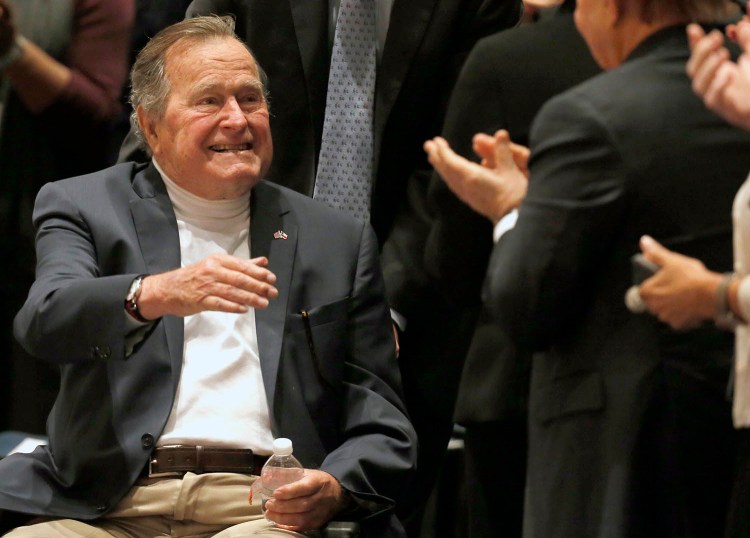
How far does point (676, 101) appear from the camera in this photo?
6.59 ft

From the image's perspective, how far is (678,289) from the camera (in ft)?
6.31

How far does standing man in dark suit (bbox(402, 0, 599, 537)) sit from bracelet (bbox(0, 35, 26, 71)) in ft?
4.89

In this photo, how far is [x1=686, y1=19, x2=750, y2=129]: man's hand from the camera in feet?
6.23

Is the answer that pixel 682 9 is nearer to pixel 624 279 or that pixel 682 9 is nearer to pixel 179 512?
pixel 624 279

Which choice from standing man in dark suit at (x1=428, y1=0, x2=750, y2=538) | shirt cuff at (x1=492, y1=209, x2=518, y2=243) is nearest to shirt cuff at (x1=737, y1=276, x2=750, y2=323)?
standing man in dark suit at (x1=428, y1=0, x2=750, y2=538)

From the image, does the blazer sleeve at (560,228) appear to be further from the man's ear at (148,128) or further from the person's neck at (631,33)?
the man's ear at (148,128)

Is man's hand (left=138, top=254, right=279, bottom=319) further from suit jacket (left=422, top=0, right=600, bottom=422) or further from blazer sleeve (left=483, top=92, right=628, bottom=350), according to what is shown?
blazer sleeve (left=483, top=92, right=628, bottom=350)

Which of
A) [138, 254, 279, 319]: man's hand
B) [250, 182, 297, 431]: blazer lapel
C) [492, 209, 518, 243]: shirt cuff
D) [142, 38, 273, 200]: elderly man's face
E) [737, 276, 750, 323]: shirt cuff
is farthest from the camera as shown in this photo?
[142, 38, 273, 200]: elderly man's face

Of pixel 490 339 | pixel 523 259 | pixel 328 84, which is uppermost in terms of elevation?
pixel 328 84

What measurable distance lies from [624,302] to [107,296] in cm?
112

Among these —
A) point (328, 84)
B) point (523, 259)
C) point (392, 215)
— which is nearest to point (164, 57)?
point (328, 84)

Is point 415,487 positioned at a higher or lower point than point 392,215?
lower

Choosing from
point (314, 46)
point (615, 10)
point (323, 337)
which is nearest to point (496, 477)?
point (323, 337)

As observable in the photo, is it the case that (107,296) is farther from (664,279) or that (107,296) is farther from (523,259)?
(664,279)
